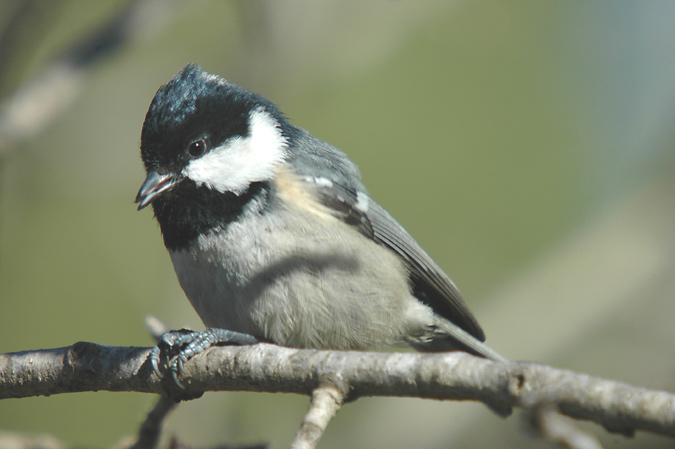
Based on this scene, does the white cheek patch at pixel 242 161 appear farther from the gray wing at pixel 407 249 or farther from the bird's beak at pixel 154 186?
the gray wing at pixel 407 249

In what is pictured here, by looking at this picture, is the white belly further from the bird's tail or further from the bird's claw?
the bird's tail

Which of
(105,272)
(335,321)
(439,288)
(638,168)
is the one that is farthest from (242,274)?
(638,168)

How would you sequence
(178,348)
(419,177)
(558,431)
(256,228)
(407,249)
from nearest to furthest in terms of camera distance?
(558,431)
(178,348)
(256,228)
(407,249)
(419,177)

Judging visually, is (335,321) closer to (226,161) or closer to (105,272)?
(226,161)

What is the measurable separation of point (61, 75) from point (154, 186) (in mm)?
1047

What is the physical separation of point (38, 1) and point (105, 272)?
80.1 inches

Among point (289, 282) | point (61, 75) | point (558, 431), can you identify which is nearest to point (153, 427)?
point (289, 282)

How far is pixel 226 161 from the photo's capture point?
2.53m

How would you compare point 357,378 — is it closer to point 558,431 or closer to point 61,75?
point 558,431

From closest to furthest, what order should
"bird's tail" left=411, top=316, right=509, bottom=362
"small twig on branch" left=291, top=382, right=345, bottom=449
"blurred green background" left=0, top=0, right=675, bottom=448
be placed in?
"small twig on branch" left=291, top=382, right=345, bottom=449
"bird's tail" left=411, top=316, right=509, bottom=362
"blurred green background" left=0, top=0, right=675, bottom=448

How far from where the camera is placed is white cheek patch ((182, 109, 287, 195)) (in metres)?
2.47

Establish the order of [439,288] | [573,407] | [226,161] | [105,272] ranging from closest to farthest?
[573,407] → [226,161] → [439,288] → [105,272]

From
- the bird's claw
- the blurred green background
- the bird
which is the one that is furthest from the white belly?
the blurred green background

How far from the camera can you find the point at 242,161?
8.37 ft
